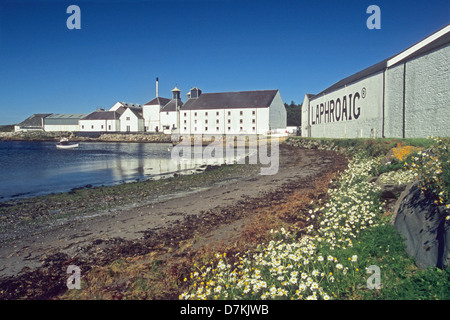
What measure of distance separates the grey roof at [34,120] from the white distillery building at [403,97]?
4488 inches

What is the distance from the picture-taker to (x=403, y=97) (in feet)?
72.7

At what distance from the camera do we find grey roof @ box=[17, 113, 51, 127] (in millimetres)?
113312

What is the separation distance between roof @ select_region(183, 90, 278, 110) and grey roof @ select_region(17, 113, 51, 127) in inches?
2658

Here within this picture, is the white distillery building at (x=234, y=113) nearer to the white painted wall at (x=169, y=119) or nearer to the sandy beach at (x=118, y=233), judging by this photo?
the white painted wall at (x=169, y=119)

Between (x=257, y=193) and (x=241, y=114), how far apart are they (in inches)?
2445

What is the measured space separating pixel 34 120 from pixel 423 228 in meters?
134

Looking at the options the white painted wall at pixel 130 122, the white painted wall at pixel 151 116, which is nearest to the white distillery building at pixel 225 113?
the white painted wall at pixel 151 116

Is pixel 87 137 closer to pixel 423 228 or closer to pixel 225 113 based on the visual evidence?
pixel 225 113

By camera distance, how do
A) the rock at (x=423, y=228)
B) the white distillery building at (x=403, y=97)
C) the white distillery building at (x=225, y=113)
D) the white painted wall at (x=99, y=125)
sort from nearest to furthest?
the rock at (x=423, y=228), the white distillery building at (x=403, y=97), the white distillery building at (x=225, y=113), the white painted wall at (x=99, y=125)

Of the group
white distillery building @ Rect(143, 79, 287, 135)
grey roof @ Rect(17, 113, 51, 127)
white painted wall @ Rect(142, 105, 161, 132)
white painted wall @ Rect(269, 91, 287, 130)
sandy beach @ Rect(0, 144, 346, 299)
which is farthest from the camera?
grey roof @ Rect(17, 113, 51, 127)

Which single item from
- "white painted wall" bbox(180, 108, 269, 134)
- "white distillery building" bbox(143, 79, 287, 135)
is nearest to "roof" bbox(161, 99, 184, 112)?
"white distillery building" bbox(143, 79, 287, 135)

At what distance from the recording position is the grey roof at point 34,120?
11331 cm

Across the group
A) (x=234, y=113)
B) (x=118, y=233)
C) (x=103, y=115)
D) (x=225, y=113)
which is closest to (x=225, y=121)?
(x=225, y=113)

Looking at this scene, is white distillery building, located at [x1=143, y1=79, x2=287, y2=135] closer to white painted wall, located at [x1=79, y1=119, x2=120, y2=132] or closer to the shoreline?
the shoreline
